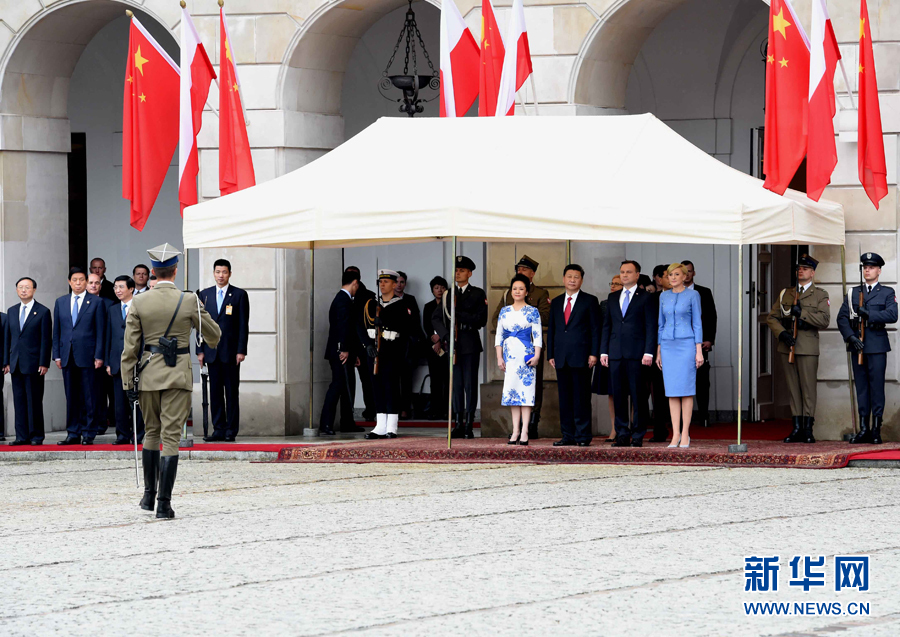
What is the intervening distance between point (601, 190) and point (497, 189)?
93cm

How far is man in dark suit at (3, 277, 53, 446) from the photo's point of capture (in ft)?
49.8

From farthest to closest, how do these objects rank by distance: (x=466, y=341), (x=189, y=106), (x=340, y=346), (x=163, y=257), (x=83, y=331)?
(x=340, y=346) → (x=83, y=331) → (x=466, y=341) → (x=189, y=106) → (x=163, y=257)

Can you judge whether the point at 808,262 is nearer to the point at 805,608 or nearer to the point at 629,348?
the point at 629,348

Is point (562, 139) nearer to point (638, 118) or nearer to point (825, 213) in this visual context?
point (638, 118)

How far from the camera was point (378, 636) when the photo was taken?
234 inches

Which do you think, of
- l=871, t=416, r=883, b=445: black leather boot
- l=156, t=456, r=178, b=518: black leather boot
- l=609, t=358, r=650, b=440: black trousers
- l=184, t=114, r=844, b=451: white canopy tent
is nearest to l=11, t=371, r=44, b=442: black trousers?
l=184, t=114, r=844, b=451: white canopy tent

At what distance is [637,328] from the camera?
13.3 metres

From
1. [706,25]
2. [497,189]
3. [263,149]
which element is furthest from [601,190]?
[706,25]

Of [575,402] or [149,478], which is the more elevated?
[575,402]

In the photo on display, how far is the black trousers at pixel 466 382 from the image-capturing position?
581 inches

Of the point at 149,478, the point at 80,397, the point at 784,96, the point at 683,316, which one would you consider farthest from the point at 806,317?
the point at 80,397

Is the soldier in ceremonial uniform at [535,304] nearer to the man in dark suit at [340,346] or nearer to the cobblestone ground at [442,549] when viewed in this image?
the man in dark suit at [340,346]

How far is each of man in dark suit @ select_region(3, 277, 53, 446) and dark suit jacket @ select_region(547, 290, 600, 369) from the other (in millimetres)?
5587

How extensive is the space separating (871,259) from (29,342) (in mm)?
8765
